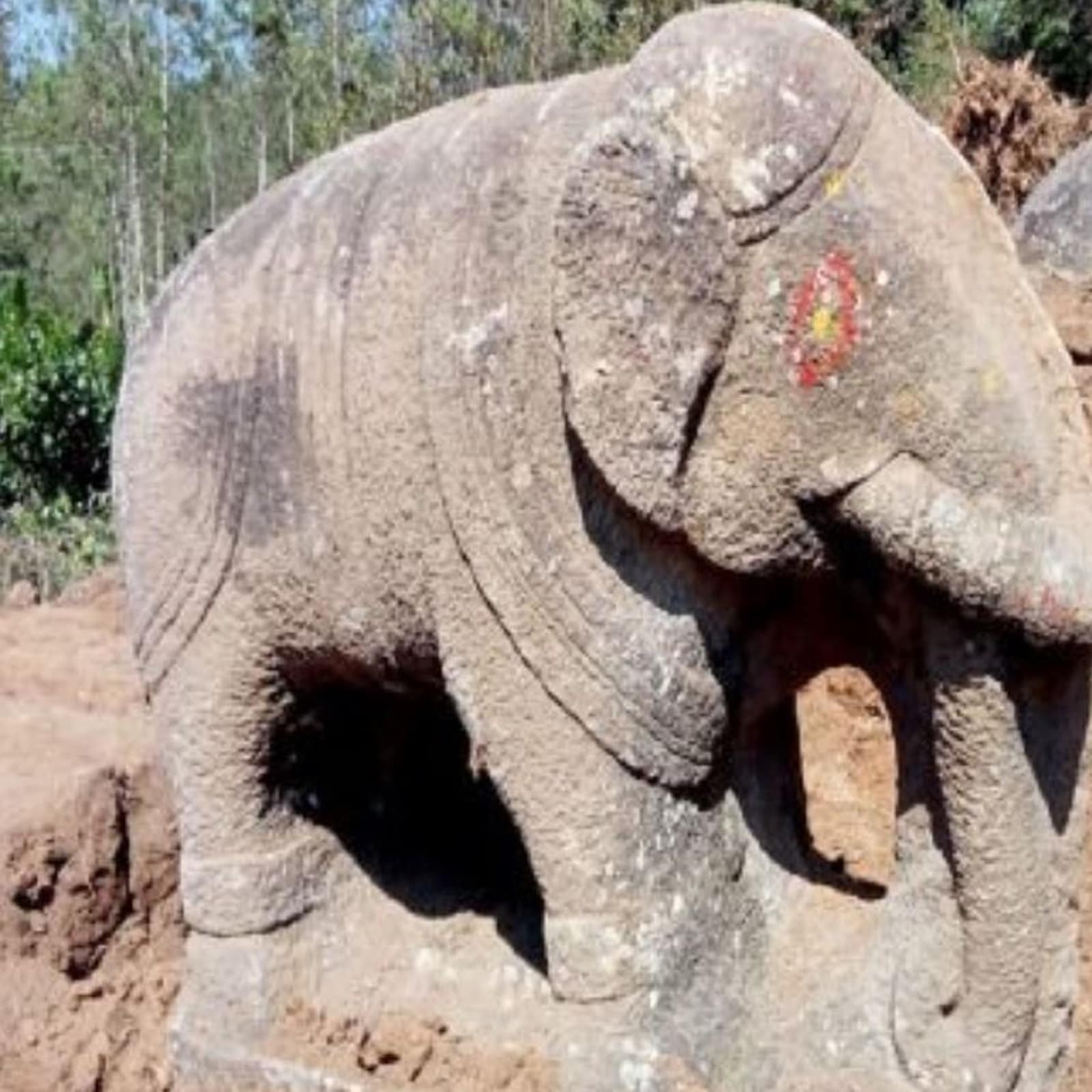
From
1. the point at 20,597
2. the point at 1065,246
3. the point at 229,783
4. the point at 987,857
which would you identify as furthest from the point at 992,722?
the point at 20,597

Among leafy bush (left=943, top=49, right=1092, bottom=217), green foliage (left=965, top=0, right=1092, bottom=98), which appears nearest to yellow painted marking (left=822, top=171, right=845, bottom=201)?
leafy bush (left=943, top=49, right=1092, bottom=217)

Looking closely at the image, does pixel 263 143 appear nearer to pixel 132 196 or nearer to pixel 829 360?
pixel 132 196

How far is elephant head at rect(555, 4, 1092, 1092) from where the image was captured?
1.64 m

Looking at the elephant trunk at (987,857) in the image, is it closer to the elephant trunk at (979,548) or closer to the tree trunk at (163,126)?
the elephant trunk at (979,548)

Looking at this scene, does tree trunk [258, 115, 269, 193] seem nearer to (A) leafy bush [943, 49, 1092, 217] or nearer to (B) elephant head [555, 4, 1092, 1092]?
(A) leafy bush [943, 49, 1092, 217]

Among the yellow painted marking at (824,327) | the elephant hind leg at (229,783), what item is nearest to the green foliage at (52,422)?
the elephant hind leg at (229,783)

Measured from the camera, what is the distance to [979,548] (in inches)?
66.6

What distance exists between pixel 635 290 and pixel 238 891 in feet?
2.53

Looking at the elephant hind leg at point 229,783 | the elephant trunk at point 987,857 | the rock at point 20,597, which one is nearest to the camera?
the elephant trunk at point 987,857

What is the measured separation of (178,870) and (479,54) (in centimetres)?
865

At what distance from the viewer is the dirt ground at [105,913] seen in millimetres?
2209

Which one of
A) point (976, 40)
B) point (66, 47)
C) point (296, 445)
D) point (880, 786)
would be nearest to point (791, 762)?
point (296, 445)

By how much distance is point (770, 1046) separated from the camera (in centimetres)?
196

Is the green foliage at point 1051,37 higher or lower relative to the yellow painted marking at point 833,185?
higher
